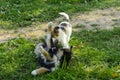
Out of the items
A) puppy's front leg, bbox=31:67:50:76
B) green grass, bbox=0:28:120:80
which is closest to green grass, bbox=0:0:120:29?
green grass, bbox=0:28:120:80

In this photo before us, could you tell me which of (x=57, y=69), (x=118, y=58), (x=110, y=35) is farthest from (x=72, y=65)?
(x=110, y=35)

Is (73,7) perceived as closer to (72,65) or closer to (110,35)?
(110,35)

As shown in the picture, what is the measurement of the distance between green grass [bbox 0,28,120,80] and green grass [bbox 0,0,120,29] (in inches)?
48.2

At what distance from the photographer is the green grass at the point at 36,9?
7660mm

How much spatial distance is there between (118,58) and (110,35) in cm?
113

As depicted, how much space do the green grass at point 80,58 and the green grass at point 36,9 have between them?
1225 mm

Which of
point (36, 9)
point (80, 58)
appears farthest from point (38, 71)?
point (36, 9)

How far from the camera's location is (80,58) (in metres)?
5.66

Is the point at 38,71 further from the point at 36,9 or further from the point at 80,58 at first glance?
the point at 36,9

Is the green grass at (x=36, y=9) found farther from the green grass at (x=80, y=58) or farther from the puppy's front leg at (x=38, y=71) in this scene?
the puppy's front leg at (x=38, y=71)

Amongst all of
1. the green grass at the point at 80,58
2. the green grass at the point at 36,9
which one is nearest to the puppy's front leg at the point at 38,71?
the green grass at the point at 80,58

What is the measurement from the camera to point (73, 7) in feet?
27.5

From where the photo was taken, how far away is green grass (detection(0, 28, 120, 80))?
5047mm

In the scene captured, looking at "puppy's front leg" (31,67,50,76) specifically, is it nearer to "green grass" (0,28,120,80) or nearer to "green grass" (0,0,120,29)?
"green grass" (0,28,120,80)
